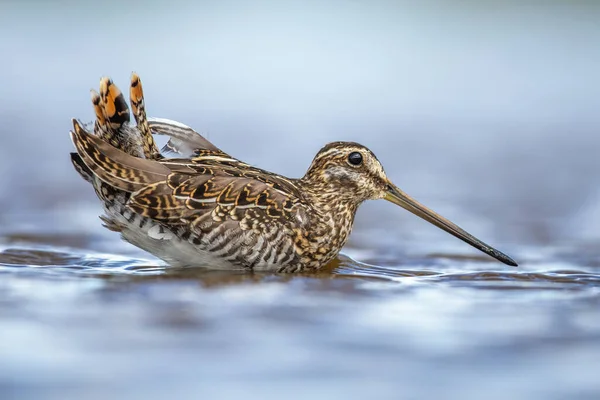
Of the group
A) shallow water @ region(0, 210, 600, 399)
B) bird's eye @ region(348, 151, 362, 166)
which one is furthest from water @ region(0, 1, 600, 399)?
bird's eye @ region(348, 151, 362, 166)

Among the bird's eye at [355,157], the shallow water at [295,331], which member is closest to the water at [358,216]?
the shallow water at [295,331]

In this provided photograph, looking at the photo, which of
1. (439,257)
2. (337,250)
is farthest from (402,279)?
(439,257)

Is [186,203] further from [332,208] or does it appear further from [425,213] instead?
[425,213]

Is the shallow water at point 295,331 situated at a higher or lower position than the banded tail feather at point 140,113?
lower

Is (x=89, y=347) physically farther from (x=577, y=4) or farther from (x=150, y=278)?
(x=577, y=4)

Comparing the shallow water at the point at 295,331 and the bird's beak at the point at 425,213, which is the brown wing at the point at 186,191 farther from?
the bird's beak at the point at 425,213

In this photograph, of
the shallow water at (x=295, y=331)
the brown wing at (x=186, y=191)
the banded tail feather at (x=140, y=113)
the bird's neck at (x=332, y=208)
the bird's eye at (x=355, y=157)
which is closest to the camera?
the shallow water at (x=295, y=331)

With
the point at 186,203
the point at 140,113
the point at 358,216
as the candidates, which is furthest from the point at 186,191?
the point at 358,216
